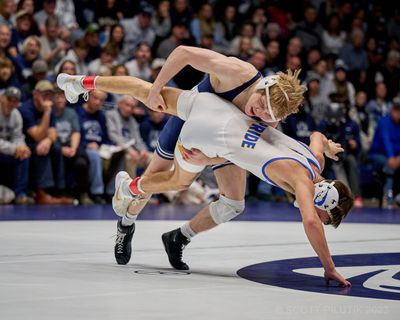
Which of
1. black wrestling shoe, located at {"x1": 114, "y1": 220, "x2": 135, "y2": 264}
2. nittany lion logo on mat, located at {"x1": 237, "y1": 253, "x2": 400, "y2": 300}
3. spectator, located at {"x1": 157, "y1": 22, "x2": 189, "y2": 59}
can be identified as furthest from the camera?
spectator, located at {"x1": 157, "y1": 22, "x2": 189, "y2": 59}

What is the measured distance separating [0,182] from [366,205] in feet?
14.6

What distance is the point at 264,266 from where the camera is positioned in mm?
4902

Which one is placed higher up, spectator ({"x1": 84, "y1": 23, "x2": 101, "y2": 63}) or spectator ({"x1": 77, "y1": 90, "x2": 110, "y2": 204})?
spectator ({"x1": 84, "y1": 23, "x2": 101, "y2": 63})

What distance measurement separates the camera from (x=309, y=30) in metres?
13.9

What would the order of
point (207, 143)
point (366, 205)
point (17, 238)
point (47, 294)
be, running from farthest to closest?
point (366, 205)
point (17, 238)
point (207, 143)
point (47, 294)

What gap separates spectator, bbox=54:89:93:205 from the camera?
388 inches

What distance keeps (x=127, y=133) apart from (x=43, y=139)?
1.24 metres

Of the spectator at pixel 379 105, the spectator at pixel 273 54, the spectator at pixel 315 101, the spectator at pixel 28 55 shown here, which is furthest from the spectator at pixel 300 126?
the spectator at pixel 28 55

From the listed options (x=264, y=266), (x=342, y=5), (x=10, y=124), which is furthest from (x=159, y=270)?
(x=342, y=5)

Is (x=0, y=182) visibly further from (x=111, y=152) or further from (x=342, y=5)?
(x=342, y=5)

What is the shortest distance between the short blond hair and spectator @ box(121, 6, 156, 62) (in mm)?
7392

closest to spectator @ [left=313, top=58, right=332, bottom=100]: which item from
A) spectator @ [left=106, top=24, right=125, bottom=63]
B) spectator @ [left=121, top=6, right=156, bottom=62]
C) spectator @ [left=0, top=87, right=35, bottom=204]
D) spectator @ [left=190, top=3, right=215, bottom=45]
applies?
spectator @ [left=190, top=3, right=215, bottom=45]

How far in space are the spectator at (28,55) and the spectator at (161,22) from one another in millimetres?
2498

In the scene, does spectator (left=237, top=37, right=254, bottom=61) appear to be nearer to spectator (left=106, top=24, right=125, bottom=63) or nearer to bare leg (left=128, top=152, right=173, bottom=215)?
spectator (left=106, top=24, right=125, bottom=63)
